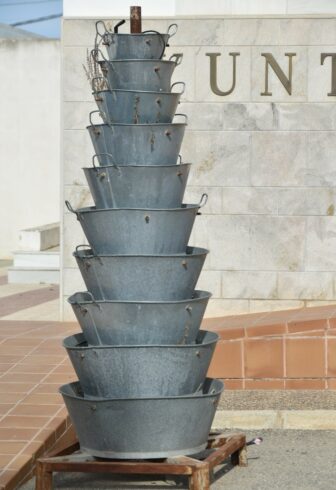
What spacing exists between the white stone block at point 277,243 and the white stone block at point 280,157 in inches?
12.2

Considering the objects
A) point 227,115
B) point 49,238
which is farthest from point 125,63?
point 49,238

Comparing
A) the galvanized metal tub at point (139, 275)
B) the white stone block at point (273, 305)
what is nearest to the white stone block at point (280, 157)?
the white stone block at point (273, 305)

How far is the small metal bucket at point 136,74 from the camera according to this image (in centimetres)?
606

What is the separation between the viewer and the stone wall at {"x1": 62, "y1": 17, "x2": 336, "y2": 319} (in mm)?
9938

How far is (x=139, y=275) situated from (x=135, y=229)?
23cm

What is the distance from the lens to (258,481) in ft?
20.7

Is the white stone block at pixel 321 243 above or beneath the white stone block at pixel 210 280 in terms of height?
above

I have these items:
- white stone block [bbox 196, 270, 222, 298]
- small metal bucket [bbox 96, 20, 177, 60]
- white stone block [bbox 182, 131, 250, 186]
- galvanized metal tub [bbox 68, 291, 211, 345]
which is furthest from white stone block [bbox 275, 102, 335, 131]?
galvanized metal tub [bbox 68, 291, 211, 345]

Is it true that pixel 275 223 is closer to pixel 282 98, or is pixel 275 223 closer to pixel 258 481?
pixel 282 98

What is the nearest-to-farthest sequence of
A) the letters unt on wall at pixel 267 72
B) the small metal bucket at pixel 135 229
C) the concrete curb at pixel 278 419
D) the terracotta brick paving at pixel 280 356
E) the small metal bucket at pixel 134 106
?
the small metal bucket at pixel 135 229, the small metal bucket at pixel 134 106, the concrete curb at pixel 278 419, the terracotta brick paving at pixel 280 356, the letters unt on wall at pixel 267 72

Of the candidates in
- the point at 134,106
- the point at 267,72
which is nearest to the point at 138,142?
the point at 134,106

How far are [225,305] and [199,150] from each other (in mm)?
1297

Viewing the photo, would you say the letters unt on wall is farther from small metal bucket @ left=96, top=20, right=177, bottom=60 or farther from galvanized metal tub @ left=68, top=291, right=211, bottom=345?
galvanized metal tub @ left=68, top=291, right=211, bottom=345

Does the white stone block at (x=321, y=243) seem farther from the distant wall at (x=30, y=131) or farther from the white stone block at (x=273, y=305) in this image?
the distant wall at (x=30, y=131)
